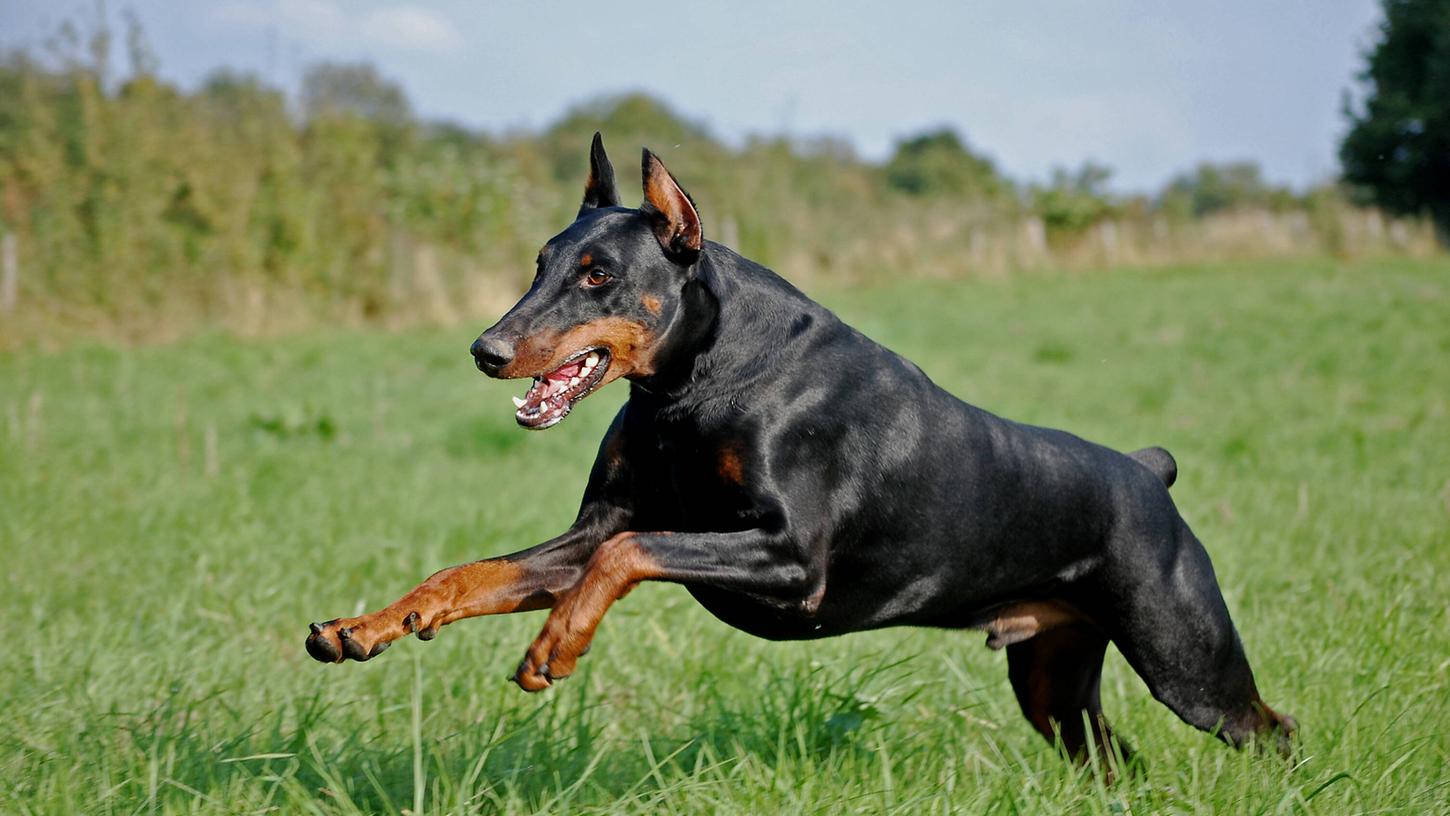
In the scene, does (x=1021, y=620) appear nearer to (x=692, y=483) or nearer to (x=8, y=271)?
(x=692, y=483)

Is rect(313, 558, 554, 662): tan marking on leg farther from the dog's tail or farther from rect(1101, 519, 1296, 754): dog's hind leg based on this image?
the dog's tail

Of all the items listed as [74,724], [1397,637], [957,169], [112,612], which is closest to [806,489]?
[74,724]

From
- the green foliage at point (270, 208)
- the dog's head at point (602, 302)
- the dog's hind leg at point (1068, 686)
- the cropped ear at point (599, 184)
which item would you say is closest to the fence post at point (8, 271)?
the green foliage at point (270, 208)

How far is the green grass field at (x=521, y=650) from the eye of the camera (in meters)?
3.55

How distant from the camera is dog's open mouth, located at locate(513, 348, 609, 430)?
3.29m

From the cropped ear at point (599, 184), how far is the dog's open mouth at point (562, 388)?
0.62 meters

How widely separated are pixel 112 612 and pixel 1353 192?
37299 mm

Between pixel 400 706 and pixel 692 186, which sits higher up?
pixel 692 186

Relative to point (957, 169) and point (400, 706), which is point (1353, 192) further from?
point (400, 706)

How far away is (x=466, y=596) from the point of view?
10.4ft

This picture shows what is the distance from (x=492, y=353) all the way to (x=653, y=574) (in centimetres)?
67

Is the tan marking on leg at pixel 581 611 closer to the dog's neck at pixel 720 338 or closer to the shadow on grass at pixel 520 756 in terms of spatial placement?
the shadow on grass at pixel 520 756

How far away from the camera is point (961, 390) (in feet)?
43.0

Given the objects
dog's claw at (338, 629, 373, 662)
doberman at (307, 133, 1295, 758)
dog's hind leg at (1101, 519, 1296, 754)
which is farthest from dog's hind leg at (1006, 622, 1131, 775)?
dog's claw at (338, 629, 373, 662)
